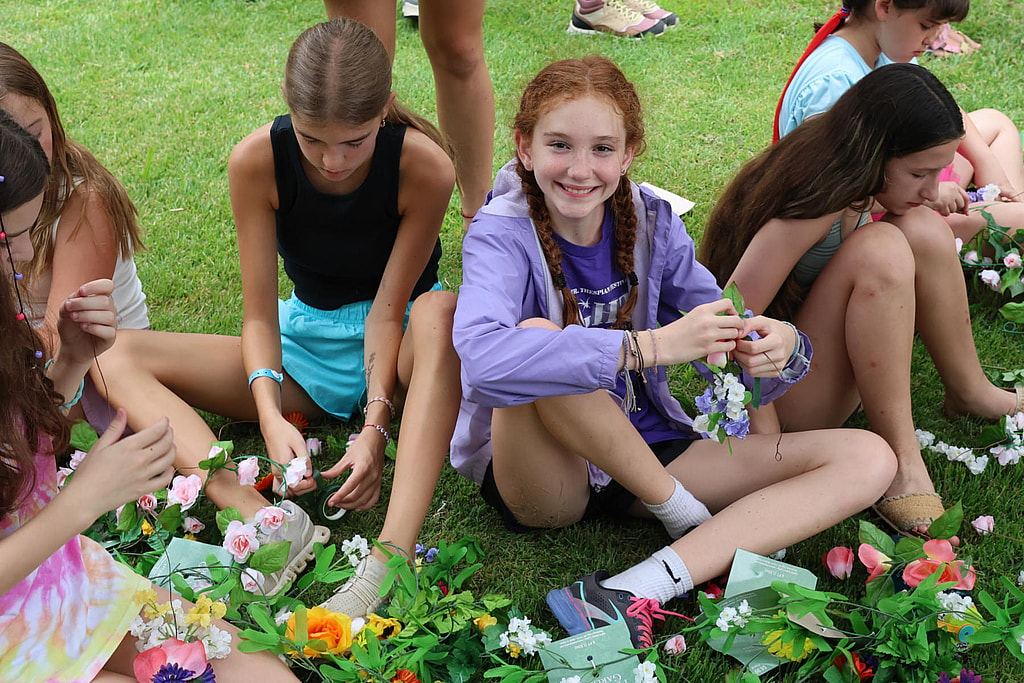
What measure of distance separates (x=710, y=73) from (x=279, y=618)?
3699mm

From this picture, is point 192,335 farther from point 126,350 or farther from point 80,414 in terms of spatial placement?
point 80,414

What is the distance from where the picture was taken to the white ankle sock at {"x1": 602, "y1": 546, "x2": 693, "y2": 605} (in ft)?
6.37

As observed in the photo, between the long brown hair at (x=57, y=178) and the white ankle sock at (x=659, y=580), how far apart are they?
145 cm

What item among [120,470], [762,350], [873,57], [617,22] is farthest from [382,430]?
[617,22]

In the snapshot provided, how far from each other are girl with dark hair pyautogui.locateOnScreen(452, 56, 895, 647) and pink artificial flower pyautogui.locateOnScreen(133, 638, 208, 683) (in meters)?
0.66

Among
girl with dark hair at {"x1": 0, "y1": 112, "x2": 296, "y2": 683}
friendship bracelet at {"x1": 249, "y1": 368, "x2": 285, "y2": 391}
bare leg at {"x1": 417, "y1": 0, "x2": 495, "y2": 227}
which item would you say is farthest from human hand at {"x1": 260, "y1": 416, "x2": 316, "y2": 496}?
bare leg at {"x1": 417, "y1": 0, "x2": 495, "y2": 227}

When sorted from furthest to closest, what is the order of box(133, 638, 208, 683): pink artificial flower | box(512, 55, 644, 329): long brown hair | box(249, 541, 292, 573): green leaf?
box(512, 55, 644, 329): long brown hair → box(249, 541, 292, 573): green leaf → box(133, 638, 208, 683): pink artificial flower

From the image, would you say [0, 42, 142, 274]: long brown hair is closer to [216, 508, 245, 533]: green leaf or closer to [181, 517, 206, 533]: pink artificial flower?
[181, 517, 206, 533]: pink artificial flower

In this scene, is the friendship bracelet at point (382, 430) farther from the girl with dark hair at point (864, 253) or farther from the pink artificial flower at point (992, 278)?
the pink artificial flower at point (992, 278)

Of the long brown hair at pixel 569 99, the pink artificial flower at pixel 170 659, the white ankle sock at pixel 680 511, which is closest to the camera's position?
the pink artificial flower at pixel 170 659

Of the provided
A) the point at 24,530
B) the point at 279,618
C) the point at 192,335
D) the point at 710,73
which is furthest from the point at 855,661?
the point at 710,73

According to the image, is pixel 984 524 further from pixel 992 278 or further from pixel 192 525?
pixel 192 525

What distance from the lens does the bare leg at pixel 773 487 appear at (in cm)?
199

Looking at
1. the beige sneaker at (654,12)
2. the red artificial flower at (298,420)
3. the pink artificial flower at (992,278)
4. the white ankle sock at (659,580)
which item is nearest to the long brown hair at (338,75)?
the red artificial flower at (298,420)
